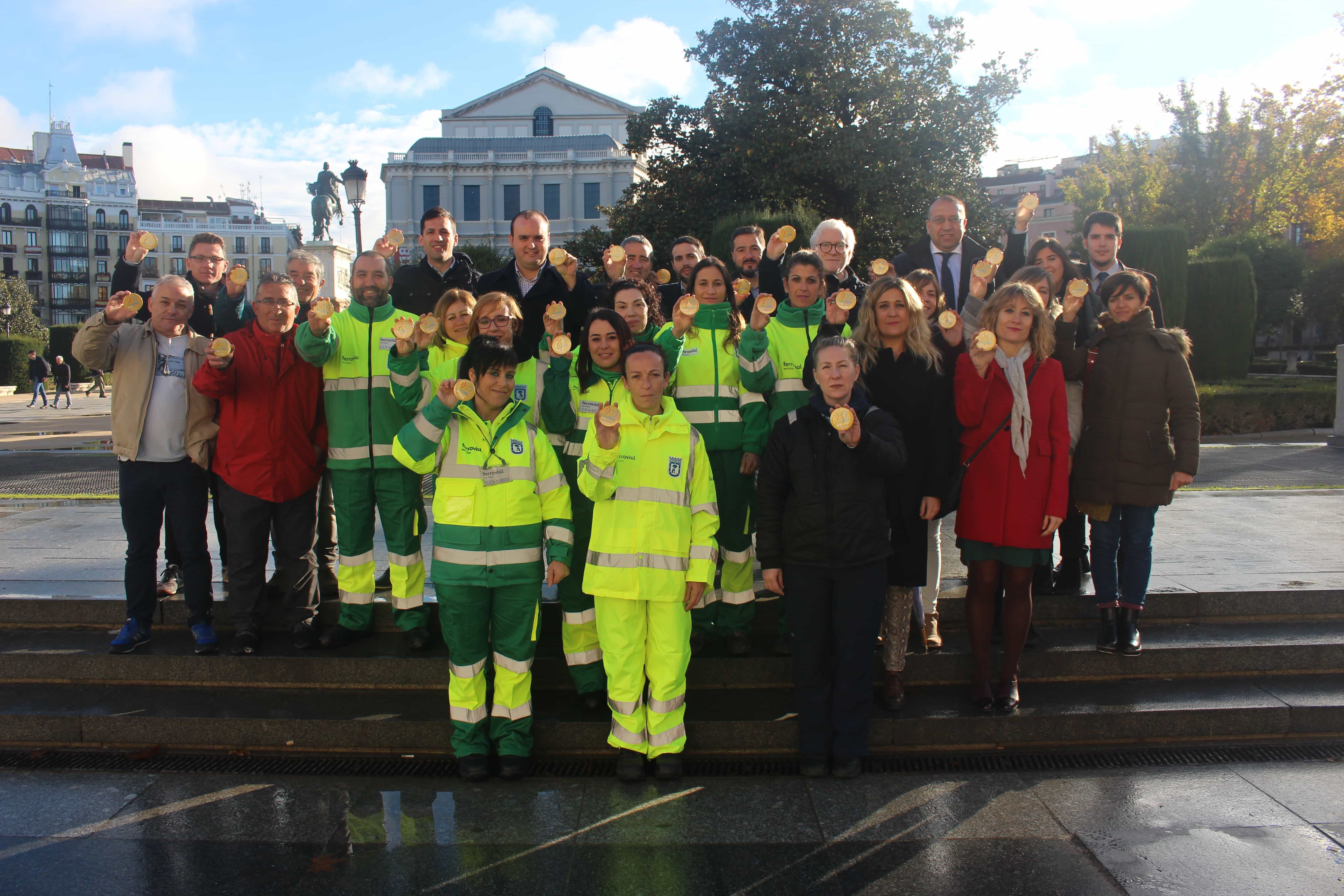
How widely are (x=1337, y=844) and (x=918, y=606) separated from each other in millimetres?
1974

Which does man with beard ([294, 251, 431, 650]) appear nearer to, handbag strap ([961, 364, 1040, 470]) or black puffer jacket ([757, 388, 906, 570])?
black puffer jacket ([757, 388, 906, 570])

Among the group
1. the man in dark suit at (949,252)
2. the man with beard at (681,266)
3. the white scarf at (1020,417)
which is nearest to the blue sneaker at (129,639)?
the man with beard at (681,266)

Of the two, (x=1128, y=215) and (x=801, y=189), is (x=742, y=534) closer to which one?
(x=801, y=189)

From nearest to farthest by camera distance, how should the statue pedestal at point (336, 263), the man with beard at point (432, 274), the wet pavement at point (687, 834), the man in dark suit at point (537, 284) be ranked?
the wet pavement at point (687, 834) < the man in dark suit at point (537, 284) < the man with beard at point (432, 274) < the statue pedestal at point (336, 263)

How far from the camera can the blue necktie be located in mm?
5480

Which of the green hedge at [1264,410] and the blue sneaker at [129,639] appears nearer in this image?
the blue sneaker at [129,639]

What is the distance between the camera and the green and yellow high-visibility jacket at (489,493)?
3.71 m

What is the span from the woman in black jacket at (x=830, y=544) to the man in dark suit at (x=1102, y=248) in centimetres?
250

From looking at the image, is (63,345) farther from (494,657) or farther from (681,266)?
(494,657)

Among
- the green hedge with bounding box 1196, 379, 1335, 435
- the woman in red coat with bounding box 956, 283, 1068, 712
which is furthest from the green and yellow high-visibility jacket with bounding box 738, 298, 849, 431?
the green hedge with bounding box 1196, 379, 1335, 435

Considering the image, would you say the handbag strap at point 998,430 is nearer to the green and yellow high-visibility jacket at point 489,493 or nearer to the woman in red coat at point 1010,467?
the woman in red coat at point 1010,467

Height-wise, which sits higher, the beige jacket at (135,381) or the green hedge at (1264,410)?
the beige jacket at (135,381)

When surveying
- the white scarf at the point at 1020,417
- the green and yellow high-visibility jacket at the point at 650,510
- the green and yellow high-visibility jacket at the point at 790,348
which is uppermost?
the green and yellow high-visibility jacket at the point at 790,348

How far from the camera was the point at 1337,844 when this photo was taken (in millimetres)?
3156
